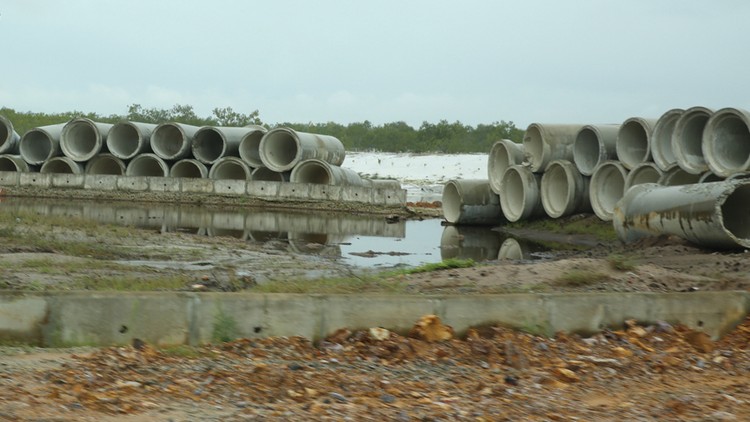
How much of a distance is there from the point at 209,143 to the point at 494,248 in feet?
50.6

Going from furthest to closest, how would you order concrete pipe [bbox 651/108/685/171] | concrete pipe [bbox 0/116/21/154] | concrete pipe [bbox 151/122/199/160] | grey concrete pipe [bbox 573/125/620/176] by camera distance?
concrete pipe [bbox 0/116/21/154], concrete pipe [bbox 151/122/199/160], grey concrete pipe [bbox 573/125/620/176], concrete pipe [bbox 651/108/685/171]

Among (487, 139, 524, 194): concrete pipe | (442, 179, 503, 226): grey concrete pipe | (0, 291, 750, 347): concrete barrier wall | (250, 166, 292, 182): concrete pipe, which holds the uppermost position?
(487, 139, 524, 194): concrete pipe

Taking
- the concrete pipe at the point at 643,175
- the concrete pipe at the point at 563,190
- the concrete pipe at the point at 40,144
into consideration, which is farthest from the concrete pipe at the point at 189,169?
the concrete pipe at the point at 643,175

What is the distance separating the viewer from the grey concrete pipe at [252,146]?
28.7 metres

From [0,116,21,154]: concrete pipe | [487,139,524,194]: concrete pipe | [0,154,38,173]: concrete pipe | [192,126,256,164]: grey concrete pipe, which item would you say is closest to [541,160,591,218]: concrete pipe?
[487,139,524,194]: concrete pipe

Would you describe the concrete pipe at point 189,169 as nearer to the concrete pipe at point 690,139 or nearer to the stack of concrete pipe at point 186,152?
the stack of concrete pipe at point 186,152

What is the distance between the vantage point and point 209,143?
1182 inches

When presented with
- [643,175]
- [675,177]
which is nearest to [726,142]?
[675,177]

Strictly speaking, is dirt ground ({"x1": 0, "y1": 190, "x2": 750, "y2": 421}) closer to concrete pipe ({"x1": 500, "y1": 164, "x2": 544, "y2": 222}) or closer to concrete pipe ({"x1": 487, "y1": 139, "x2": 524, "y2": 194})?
concrete pipe ({"x1": 500, "y1": 164, "x2": 544, "y2": 222})

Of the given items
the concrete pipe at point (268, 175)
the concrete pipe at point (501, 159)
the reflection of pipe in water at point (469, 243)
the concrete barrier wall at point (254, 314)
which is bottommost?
the reflection of pipe in water at point (469, 243)

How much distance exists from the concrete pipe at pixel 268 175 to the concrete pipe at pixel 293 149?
1.02 ft

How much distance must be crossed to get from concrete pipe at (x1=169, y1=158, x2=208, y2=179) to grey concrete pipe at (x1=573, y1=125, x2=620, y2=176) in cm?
1220

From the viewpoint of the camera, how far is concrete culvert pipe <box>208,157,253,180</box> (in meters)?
28.1

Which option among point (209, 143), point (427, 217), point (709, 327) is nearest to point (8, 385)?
point (709, 327)
